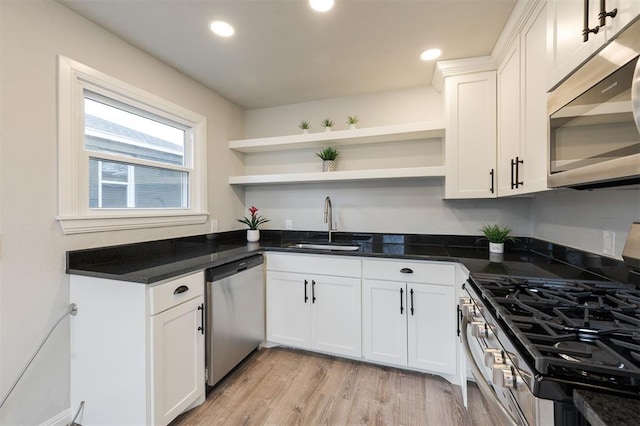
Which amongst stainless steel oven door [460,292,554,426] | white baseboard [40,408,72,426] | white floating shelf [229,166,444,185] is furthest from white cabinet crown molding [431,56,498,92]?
white baseboard [40,408,72,426]

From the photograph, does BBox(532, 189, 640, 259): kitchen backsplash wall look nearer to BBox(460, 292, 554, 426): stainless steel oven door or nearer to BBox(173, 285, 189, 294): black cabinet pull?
BBox(460, 292, 554, 426): stainless steel oven door

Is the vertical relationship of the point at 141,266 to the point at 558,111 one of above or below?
below

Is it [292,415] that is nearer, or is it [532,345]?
[532,345]

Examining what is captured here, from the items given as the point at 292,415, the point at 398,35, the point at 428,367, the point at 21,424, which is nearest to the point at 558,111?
the point at 398,35

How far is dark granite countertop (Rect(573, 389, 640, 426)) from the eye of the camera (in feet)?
1.55

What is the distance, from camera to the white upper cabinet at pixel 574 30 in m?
0.83

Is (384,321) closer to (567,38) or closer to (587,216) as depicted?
(587,216)

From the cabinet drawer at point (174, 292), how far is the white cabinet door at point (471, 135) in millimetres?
1960

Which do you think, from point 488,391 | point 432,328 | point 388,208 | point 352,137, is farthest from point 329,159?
point 488,391

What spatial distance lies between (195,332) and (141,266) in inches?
20.3

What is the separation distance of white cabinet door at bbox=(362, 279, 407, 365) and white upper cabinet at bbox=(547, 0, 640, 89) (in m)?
1.50

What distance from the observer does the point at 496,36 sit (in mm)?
1842

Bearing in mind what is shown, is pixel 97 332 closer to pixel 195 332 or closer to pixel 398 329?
pixel 195 332

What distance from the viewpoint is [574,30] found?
1.07 metres
